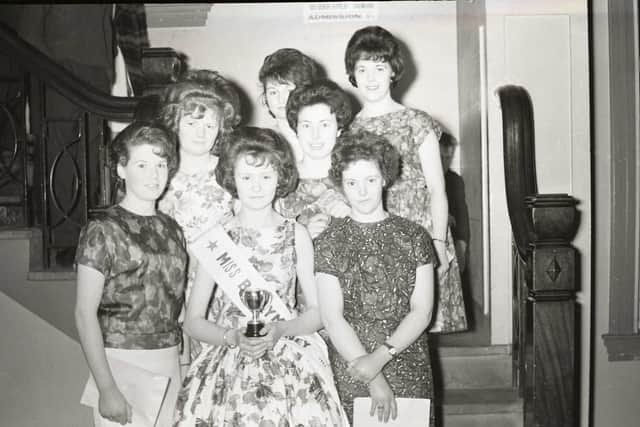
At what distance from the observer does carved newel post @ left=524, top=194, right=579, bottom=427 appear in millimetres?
1258

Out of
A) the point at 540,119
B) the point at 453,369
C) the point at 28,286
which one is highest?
the point at 540,119

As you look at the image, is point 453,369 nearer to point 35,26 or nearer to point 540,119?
point 540,119

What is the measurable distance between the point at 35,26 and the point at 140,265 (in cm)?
60

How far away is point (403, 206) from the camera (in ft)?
4.06

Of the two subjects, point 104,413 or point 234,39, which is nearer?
point 104,413

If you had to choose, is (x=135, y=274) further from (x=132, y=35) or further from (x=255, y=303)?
(x=132, y=35)

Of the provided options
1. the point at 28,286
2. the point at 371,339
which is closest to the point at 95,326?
the point at 28,286

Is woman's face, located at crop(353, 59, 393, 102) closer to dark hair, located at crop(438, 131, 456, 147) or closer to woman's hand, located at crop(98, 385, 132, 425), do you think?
dark hair, located at crop(438, 131, 456, 147)

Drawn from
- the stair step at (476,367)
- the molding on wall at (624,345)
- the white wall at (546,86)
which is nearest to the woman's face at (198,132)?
the white wall at (546,86)

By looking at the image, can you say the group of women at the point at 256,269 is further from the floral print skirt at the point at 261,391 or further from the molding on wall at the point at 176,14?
the molding on wall at the point at 176,14

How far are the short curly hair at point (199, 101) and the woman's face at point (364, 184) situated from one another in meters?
0.23

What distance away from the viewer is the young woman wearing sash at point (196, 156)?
1203 mm

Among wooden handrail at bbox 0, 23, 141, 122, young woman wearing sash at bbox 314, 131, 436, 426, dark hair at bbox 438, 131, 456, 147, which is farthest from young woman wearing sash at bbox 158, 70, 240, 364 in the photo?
dark hair at bbox 438, 131, 456, 147

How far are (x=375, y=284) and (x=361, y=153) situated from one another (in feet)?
0.75
